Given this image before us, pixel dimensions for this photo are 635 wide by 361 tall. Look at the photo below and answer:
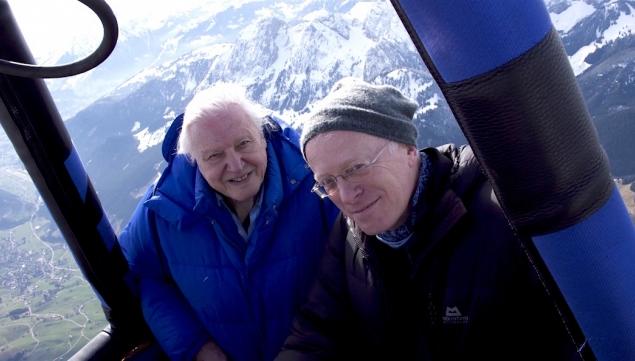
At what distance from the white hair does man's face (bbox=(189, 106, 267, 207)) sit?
0.11ft

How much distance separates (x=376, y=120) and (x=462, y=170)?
53 centimetres

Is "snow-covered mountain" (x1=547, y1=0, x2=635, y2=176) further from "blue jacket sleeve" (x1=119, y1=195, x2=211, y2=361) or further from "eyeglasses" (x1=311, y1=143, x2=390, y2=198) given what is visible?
"eyeglasses" (x1=311, y1=143, x2=390, y2=198)

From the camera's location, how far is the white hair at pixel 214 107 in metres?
3.98

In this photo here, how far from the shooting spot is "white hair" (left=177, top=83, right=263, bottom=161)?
3.98 meters

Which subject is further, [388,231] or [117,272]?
[117,272]

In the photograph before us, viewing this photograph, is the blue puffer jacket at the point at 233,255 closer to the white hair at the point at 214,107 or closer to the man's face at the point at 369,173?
the white hair at the point at 214,107

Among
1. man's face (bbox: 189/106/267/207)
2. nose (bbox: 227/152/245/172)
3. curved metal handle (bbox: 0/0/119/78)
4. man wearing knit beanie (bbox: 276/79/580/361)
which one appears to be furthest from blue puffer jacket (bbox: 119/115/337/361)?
curved metal handle (bbox: 0/0/119/78)

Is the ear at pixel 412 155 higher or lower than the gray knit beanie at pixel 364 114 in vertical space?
lower

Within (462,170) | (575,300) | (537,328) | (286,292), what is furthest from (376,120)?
(286,292)

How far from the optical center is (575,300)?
4.09 feet

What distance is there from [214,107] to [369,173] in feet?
5.45

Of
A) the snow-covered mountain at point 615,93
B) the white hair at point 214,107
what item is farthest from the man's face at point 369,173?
the snow-covered mountain at point 615,93

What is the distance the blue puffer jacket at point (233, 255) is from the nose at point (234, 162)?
258 millimetres

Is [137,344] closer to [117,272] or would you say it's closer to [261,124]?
[117,272]
